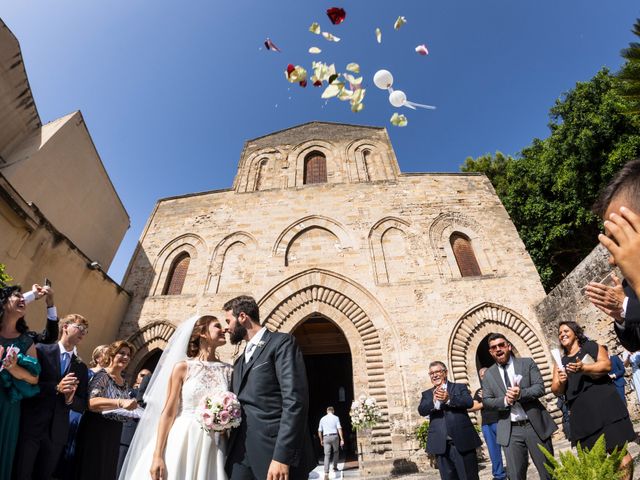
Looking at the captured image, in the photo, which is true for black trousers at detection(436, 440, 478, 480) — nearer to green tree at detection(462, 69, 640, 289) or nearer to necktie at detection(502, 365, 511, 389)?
necktie at detection(502, 365, 511, 389)

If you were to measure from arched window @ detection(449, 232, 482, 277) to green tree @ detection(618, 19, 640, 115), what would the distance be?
5.08m

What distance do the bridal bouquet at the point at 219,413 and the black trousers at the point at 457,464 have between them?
2.89 m

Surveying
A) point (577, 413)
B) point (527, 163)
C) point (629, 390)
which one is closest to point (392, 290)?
point (629, 390)

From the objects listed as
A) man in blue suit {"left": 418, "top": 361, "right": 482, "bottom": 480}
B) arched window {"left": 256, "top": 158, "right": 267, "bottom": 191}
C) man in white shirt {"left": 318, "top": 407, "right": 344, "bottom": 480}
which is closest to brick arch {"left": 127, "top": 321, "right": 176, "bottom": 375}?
man in white shirt {"left": 318, "top": 407, "right": 344, "bottom": 480}

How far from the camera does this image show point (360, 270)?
986 cm

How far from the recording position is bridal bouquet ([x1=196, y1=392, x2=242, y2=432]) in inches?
84.9

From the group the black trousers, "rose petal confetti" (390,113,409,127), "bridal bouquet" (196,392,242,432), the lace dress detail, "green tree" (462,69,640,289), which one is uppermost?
"green tree" (462,69,640,289)

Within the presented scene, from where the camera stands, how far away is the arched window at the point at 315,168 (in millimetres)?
13219

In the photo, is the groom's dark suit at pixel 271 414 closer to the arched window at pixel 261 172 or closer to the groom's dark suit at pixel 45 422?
the groom's dark suit at pixel 45 422

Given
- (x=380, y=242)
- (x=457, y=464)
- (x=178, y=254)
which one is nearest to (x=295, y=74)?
(x=457, y=464)

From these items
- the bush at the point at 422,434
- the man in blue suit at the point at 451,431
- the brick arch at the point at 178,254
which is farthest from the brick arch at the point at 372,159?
the man in blue suit at the point at 451,431

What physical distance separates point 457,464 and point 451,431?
13.5 inches

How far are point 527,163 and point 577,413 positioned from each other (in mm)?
15409

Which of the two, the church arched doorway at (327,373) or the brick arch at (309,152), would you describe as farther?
the brick arch at (309,152)
